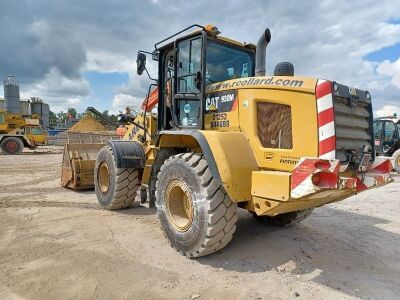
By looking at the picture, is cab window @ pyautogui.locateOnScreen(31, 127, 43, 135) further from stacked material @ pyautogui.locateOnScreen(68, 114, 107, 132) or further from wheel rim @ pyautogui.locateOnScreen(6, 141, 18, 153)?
stacked material @ pyautogui.locateOnScreen(68, 114, 107, 132)

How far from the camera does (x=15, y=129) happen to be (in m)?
22.8

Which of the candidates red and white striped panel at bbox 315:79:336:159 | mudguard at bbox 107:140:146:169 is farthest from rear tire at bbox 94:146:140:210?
red and white striped panel at bbox 315:79:336:159

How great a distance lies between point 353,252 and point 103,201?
13.5ft

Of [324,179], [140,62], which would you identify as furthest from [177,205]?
[140,62]

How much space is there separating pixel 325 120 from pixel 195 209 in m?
1.66

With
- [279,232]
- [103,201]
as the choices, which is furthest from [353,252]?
[103,201]

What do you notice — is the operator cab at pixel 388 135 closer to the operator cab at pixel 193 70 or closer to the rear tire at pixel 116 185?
the operator cab at pixel 193 70

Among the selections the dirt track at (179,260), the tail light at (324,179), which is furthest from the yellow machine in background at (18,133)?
the tail light at (324,179)

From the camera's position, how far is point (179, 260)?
4098 millimetres

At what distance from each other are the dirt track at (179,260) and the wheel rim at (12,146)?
682 inches

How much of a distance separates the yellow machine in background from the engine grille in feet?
72.1

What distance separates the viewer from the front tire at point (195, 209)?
3.86 m

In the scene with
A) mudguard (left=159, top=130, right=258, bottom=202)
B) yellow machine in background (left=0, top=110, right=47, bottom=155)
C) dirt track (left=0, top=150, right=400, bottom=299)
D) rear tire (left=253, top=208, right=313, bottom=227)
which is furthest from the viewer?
yellow machine in background (left=0, top=110, right=47, bottom=155)

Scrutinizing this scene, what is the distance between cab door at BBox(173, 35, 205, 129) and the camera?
4602mm
